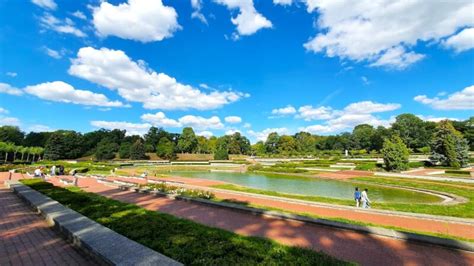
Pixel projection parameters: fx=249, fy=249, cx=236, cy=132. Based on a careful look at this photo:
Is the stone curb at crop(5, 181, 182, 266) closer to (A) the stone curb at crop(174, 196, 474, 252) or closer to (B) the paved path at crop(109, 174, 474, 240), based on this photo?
(A) the stone curb at crop(174, 196, 474, 252)

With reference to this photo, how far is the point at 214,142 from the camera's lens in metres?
108

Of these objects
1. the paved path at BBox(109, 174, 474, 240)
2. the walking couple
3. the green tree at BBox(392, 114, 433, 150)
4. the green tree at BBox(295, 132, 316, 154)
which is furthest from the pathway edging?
the green tree at BBox(295, 132, 316, 154)

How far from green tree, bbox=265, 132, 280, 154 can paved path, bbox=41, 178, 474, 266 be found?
90.2m

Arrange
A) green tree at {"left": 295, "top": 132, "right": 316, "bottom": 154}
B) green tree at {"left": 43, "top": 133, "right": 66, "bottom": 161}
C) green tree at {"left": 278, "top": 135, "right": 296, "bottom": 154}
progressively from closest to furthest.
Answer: green tree at {"left": 43, "top": 133, "right": 66, "bottom": 161} → green tree at {"left": 278, "top": 135, "right": 296, "bottom": 154} → green tree at {"left": 295, "top": 132, "right": 316, "bottom": 154}

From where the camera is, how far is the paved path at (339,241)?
6035mm

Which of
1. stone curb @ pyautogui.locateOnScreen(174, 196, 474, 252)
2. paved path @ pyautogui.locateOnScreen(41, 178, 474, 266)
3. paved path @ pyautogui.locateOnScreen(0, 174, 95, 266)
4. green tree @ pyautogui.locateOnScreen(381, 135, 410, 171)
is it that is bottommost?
paved path @ pyautogui.locateOnScreen(41, 178, 474, 266)

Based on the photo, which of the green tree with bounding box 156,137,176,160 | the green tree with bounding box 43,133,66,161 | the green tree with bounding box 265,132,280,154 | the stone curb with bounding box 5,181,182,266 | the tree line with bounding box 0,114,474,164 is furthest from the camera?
the green tree with bounding box 265,132,280,154

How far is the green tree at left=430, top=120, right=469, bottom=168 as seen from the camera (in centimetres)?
3641

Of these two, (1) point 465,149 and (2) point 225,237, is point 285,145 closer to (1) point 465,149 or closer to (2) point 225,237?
(1) point 465,149

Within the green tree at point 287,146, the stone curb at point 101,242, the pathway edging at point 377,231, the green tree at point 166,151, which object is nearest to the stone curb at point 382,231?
the pathway edging at point 377,231

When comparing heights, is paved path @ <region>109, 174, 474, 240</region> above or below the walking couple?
below

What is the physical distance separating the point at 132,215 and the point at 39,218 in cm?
309

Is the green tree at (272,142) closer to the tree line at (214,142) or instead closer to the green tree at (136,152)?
the tree line at (214,142)

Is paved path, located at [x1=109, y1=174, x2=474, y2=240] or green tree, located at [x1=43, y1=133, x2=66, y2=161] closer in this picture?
paved path, located at [x1=109, y1=174, x2=474, y2=240]
